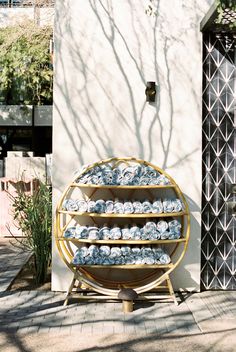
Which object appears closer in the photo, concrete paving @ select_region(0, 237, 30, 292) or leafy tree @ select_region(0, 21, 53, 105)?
concrete paving @ select_region(0, 237, 30, 292)

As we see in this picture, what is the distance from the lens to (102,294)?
5672 mm

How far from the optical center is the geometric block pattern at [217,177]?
6.10m

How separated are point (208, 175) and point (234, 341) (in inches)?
85.4

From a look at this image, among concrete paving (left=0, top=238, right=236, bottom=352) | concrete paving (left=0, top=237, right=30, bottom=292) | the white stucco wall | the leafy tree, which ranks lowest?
concrete paving (left=0, top=237, right=30, bottom=292)

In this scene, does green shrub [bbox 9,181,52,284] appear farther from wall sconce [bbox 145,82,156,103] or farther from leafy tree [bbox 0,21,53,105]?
leafy tree [bbox 0,21,53,105]

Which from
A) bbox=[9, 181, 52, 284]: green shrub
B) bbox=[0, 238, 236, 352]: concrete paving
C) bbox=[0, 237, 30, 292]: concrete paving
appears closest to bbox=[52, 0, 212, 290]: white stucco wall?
bbox=[9, 181, 52, 284]: green shrub

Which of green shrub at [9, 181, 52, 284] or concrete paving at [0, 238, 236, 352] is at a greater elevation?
green shrub at [9, 181, 52, 284]

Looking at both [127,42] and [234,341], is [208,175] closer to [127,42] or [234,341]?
[127,42]

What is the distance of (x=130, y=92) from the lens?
6008 mm

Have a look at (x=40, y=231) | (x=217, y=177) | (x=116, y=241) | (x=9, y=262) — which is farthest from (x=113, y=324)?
(x=9, y=262)

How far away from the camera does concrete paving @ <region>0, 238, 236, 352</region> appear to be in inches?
171

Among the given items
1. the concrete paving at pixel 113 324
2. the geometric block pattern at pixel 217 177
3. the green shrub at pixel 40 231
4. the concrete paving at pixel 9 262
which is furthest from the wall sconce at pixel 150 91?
the concrete paving at pixel 9 262

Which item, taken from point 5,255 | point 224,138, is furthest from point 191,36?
point 5,255

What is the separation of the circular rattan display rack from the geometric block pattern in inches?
14.9
